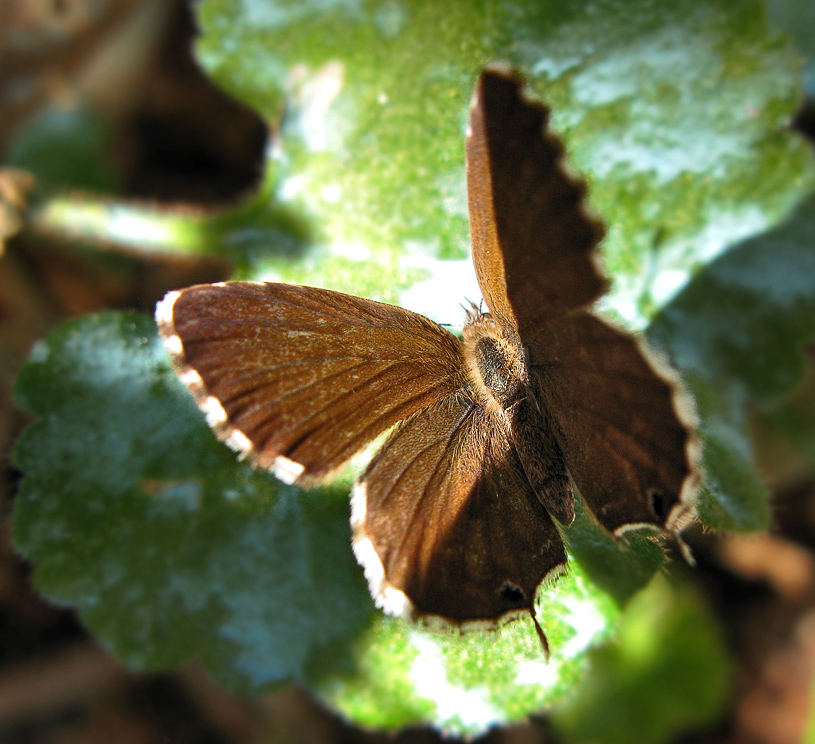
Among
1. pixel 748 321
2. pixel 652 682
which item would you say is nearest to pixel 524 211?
pixel 748 321

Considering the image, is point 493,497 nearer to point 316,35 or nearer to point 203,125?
point 316,35

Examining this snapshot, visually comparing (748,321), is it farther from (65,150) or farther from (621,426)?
(65,150)

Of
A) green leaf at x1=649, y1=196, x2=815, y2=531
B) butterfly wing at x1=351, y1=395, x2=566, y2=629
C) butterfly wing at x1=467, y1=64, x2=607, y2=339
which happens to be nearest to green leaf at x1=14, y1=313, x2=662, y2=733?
butterfly wing at x1=351, y1=395, x2=566, y2=629

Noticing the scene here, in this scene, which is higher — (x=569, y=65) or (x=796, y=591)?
(x=569, y=65)

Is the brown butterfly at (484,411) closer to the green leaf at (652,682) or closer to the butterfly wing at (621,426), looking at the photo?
the butterfly wing at (621,426)

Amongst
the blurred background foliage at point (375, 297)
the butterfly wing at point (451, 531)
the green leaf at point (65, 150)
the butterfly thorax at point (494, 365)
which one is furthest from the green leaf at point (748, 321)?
the green leaf at point (65, 150)

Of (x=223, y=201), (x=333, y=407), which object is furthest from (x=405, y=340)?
(x=223, y=201)
